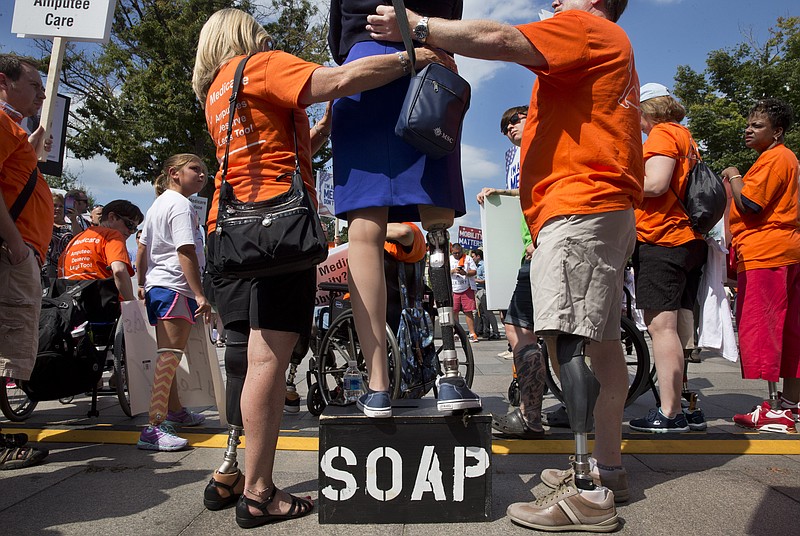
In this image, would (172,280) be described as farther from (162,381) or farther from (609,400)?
(609,400)

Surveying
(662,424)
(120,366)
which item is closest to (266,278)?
(662,424)

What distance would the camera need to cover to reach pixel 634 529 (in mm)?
2092

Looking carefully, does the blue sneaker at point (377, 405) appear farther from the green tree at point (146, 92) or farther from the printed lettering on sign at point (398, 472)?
the green tree at point (146, 92)

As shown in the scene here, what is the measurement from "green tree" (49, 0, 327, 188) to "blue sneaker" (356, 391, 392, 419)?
52.9 feet

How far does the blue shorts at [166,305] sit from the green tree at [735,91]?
2397 centimetres

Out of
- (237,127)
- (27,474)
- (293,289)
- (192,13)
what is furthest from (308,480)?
(192,13)

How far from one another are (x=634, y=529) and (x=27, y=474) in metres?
2.77

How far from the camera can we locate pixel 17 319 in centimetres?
301

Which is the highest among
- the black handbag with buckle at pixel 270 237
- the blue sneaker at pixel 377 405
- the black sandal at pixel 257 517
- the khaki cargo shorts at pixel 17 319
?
the black handbag with buckle at pixel 270 237

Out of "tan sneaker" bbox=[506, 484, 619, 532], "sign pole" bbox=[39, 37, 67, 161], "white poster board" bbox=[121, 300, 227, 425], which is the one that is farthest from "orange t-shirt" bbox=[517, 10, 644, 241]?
"sign pole" bbox=[39, 37, 67, 161]

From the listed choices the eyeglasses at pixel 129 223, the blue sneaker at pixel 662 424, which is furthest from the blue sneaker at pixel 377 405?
the eyeglasses at pixel 129 223

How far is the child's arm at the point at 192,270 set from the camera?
366 centimetres

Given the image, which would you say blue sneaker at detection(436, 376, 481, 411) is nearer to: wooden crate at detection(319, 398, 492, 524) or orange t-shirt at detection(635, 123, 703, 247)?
wooden crate at detection(319, 398, 492, 524)

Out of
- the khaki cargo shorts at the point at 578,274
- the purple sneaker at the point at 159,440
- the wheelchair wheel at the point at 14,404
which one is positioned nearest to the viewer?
the khaki cargo shorts at the point at 578,274
